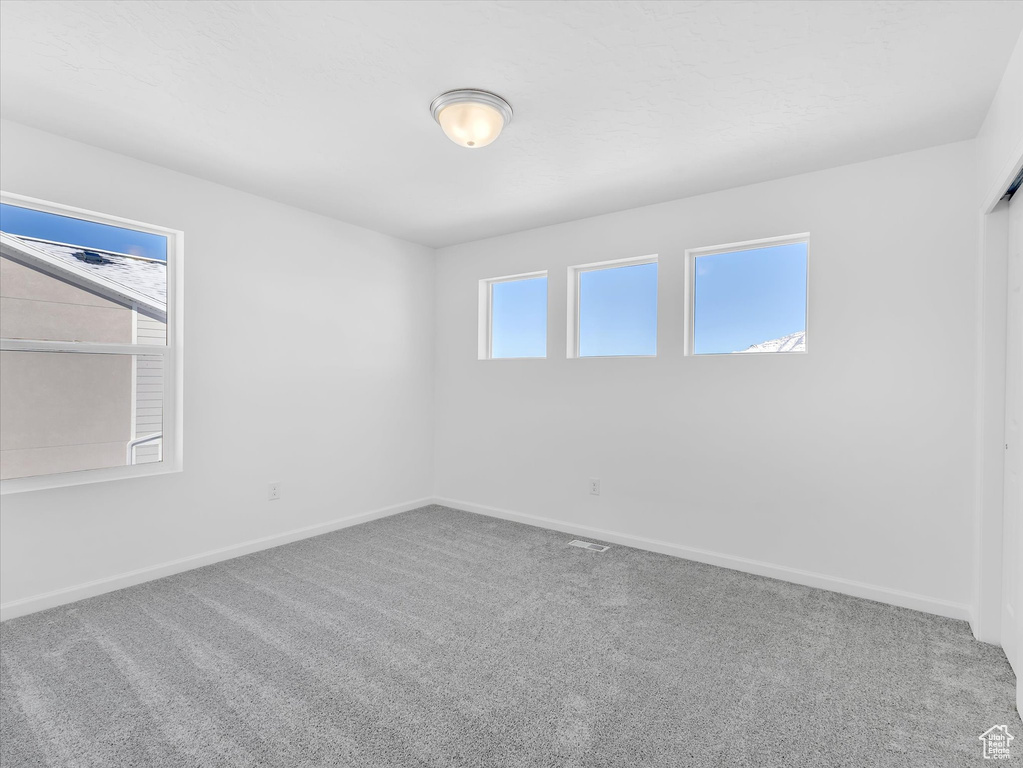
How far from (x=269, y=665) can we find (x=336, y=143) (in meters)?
2.55

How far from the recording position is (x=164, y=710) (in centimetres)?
180

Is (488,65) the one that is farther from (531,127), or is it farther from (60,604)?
(60,604)

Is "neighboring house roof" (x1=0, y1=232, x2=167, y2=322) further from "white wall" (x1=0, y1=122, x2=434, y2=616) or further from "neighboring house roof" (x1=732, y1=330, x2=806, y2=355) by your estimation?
"neighboring house roof" (x1=732, y1=330, x2=806, y2=355)

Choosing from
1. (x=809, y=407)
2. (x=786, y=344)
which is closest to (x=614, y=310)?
(x=786, y=344)

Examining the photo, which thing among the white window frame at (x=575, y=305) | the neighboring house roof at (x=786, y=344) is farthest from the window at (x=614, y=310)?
the neighboring house roof at (x=786, y=344)

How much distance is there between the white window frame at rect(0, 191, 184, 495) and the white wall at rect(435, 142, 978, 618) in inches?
97.1

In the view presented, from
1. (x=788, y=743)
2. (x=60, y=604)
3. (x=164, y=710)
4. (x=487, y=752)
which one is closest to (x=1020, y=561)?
(x=788, y=743)

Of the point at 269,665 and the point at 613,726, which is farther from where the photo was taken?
the point at 269,665

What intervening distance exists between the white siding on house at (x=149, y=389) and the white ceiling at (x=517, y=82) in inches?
39.2

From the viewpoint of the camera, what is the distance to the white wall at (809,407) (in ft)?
8.55

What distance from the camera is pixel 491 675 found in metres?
2.04

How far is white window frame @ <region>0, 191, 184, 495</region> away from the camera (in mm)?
2592

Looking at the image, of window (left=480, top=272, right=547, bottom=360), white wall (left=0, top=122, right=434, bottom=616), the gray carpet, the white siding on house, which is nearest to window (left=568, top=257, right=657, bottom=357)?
window (left=480, top=272, right=547, bottom=360)

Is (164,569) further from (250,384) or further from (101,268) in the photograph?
(101,268)
